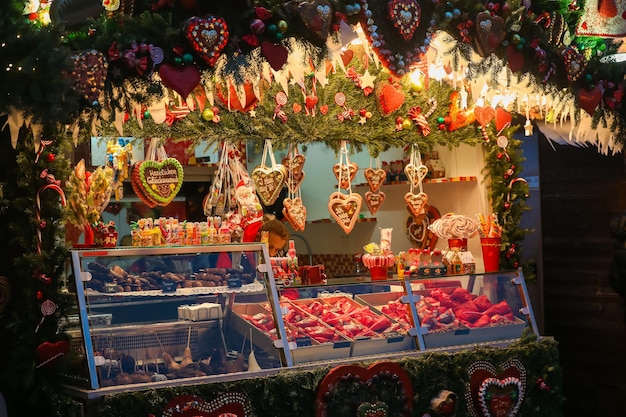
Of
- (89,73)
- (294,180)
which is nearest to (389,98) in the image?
(294,180)

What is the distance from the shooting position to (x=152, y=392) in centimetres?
516

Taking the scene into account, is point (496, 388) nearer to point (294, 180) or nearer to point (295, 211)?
point (295, 211)

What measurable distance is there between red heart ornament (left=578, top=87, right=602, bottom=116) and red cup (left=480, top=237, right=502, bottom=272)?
1.40 m

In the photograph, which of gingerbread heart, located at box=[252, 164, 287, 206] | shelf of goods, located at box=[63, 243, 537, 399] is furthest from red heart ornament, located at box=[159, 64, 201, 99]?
gingerbread heart, located at box=[252, 164, 287, 206]

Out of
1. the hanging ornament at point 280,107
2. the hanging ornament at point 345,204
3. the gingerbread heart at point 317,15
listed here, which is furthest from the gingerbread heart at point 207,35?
the hanging ornament at point 345,204

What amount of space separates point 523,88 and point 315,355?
2.87 metres

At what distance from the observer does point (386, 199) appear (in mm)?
9305

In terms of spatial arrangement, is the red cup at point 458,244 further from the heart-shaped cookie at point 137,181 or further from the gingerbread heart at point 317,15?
the gingerbread heart at point 317,15

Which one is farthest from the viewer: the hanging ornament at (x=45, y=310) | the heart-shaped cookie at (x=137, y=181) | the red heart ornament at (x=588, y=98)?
the red heart ornament at (x=588, y=98)

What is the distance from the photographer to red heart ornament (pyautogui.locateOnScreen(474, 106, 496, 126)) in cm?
775

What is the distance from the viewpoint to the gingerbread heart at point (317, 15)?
545 centimetres

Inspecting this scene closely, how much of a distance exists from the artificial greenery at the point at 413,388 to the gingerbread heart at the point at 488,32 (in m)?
2.04

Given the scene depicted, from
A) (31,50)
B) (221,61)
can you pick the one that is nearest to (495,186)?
(221,61)

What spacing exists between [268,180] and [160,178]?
91 cm
